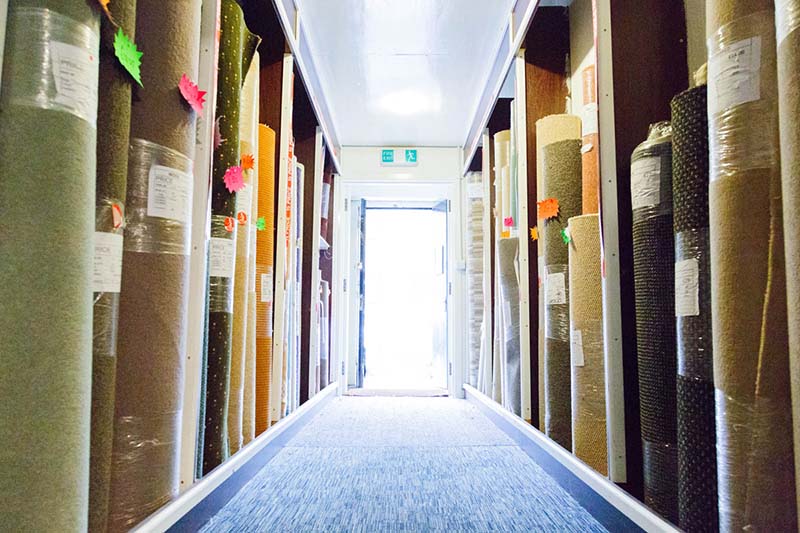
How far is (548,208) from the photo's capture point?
5.73 ft

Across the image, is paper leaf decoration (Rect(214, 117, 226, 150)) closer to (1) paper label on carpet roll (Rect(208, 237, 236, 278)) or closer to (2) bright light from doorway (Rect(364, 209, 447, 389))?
(1) paper label on carpet roll (Rect(208, 237, 236, 278))

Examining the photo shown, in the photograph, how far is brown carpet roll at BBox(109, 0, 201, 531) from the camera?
0.90 metres

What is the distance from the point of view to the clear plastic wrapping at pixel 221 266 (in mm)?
1280

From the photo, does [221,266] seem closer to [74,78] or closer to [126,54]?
[126,54]

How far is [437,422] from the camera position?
268 centimetres

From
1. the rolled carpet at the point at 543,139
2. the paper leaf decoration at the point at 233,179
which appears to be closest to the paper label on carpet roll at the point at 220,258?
the paper leaf decoration at the point at 233,179

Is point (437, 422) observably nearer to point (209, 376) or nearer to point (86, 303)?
point (209, 376)

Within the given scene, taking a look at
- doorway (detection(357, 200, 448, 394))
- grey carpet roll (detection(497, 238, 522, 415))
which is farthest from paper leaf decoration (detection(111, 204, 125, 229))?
doorway (detection(357, 200, 448, 394))

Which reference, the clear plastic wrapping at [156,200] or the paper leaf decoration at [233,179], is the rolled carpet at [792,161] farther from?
the paper leaf decoration at [233,179]

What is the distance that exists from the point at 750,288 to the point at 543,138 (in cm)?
122

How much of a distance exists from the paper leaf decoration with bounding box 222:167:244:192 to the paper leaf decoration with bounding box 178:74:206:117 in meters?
0.26

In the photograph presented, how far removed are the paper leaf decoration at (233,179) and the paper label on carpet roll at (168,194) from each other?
29 cm

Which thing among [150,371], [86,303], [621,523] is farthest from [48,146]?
[621,523]

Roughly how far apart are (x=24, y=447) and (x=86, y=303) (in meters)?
0.17
